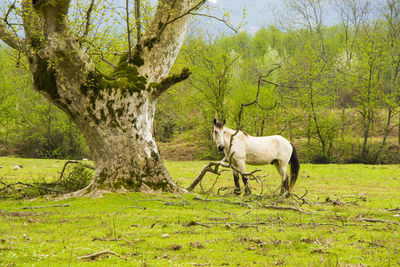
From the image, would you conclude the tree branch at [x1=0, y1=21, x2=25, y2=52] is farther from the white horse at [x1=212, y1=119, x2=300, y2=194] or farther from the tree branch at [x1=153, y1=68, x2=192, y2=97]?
the white horse at [x1=212, y1=119, x2=300, y2=194]

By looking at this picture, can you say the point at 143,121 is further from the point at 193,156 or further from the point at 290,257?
the point at 193,156

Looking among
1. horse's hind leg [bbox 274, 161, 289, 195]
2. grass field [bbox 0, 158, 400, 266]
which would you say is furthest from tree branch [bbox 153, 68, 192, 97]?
horse's hind leg [bbox 274, 161, 289, 195]

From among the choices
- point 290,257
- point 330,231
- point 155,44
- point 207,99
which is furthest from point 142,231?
point 207,99

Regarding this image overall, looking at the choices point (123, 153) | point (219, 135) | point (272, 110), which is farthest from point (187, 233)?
point (272, 110)

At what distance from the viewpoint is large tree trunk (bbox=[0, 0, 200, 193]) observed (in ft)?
34.4

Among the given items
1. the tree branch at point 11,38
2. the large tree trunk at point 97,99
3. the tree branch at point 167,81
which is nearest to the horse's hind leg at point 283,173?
the large tree trunk at point 97,99

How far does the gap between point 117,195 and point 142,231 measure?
330cm

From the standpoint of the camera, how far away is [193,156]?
40406 mm

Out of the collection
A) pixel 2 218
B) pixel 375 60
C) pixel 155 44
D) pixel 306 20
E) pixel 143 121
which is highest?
pixel 306 20

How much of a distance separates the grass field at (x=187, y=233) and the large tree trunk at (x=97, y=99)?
82 centimetres

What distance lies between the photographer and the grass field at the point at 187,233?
5336 millimetres

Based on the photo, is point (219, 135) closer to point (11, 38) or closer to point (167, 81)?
point (167, 81)

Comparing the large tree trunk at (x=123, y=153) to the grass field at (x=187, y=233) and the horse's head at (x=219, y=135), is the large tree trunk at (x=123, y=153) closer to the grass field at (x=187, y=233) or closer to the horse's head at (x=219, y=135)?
the grass field at (x=187, y=233)

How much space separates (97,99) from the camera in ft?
35.7
